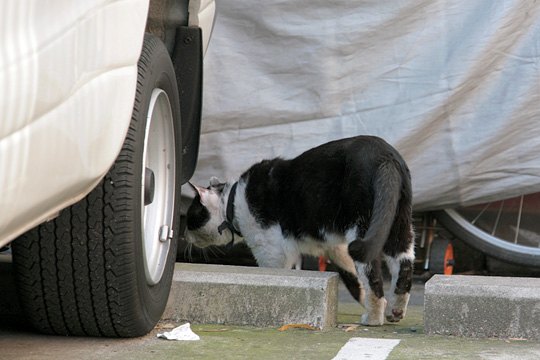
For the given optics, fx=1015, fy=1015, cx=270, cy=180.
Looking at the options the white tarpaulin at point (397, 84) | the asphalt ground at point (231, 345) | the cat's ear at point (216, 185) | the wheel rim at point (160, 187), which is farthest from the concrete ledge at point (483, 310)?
the cat's ear at point (216, 185)

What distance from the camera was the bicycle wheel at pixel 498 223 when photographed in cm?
619

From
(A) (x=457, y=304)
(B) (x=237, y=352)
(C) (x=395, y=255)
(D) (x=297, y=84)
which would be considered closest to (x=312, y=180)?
(C) (x=395, y=255)

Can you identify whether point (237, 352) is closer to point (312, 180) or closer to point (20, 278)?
point (20, 278)

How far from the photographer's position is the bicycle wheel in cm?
619

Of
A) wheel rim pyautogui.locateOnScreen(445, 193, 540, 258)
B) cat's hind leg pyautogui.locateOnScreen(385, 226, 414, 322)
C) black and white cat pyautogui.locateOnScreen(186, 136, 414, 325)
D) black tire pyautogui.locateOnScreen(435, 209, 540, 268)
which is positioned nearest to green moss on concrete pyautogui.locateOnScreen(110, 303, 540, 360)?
black and white cat pyautogui.locateOnScreen(186, 136, 414, 325)

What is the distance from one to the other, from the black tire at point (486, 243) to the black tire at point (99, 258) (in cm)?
315

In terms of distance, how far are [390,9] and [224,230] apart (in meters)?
1.61

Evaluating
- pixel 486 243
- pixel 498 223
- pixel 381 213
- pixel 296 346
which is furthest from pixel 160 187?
pixel 498 223

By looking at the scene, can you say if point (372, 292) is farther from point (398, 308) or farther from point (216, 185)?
point (216, 185)

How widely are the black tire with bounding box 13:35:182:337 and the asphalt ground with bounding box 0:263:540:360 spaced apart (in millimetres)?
84

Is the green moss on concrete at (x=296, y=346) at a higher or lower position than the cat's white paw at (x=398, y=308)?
higher

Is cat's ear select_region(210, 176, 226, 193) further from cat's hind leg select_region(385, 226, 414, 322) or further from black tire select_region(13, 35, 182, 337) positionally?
black tire select_region(13, 35, 182, 337)

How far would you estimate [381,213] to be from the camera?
4.32 metres

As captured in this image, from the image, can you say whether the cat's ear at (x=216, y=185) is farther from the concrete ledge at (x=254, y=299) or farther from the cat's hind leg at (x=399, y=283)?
the concrete ledge at (x=254, y=299)
